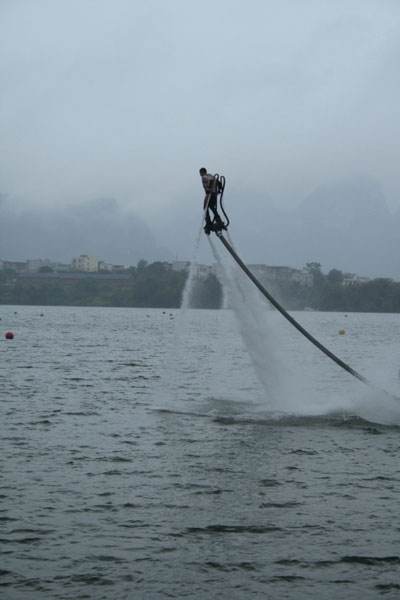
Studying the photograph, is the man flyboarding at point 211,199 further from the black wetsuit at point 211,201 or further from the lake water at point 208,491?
the lake water at point 208,491

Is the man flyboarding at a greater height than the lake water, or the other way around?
the man flyboarding

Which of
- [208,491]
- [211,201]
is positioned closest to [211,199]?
[211,201]

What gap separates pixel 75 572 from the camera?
1142cm

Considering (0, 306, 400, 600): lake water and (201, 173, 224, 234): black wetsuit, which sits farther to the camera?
(201, 173, 224, 234): black wetsuit

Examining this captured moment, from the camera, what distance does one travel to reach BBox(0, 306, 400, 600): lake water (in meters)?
11.4

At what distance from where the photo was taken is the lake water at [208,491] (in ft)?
37.2

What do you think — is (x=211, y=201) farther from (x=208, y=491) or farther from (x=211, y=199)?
(x=208, y=491)

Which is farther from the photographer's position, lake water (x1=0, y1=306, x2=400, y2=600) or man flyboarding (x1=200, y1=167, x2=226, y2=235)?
man flyboarding (x1=200, y1=167, x2=226, y2=235)

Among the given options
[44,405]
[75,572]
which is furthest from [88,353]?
[75,572]

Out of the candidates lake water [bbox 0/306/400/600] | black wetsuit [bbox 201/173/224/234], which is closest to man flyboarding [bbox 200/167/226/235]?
black wetsuit [bbox 201/173/224/234]

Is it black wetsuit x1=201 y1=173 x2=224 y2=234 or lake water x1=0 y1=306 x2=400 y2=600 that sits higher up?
black wetsuit x1=201 y1=173 x2=224 y2=234

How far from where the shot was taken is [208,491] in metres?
16.1

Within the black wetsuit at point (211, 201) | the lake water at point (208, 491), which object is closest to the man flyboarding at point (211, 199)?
the black wetsuit at point (211, 201)

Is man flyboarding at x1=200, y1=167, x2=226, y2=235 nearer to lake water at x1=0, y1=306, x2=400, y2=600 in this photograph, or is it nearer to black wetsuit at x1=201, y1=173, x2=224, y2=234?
black wetsuit at x1=201, y1=173, x2=224, y2=234
